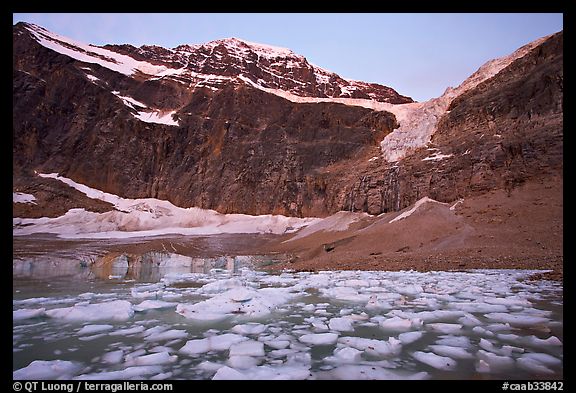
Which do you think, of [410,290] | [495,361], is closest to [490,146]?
[410,290]

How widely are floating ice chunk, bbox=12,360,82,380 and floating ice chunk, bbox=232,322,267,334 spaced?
1820mm

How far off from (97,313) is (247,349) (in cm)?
319

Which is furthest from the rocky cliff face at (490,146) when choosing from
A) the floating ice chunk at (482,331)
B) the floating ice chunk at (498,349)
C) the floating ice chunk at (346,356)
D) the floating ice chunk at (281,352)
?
the floating ice chunk at (281,352)

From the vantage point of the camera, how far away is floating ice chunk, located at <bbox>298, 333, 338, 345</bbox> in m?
4.19

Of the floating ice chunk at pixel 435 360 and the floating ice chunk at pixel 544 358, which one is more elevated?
the floating ice chunk at pixel 544 358

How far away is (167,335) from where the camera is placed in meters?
4.54

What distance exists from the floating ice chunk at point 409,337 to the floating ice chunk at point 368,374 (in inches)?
38.6

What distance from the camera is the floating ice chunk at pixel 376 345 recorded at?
12.5ft

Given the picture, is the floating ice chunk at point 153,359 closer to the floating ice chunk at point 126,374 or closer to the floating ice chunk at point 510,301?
the floating ice chunk at point 126,374

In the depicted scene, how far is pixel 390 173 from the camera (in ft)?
99.6

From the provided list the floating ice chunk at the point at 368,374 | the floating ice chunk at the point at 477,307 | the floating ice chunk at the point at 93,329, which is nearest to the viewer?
the floating ice chunk at the point at 368,374

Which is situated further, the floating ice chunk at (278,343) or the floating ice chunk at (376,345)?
the floating ice chunk at (278,343)

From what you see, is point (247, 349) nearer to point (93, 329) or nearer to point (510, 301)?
point (93, 329)
